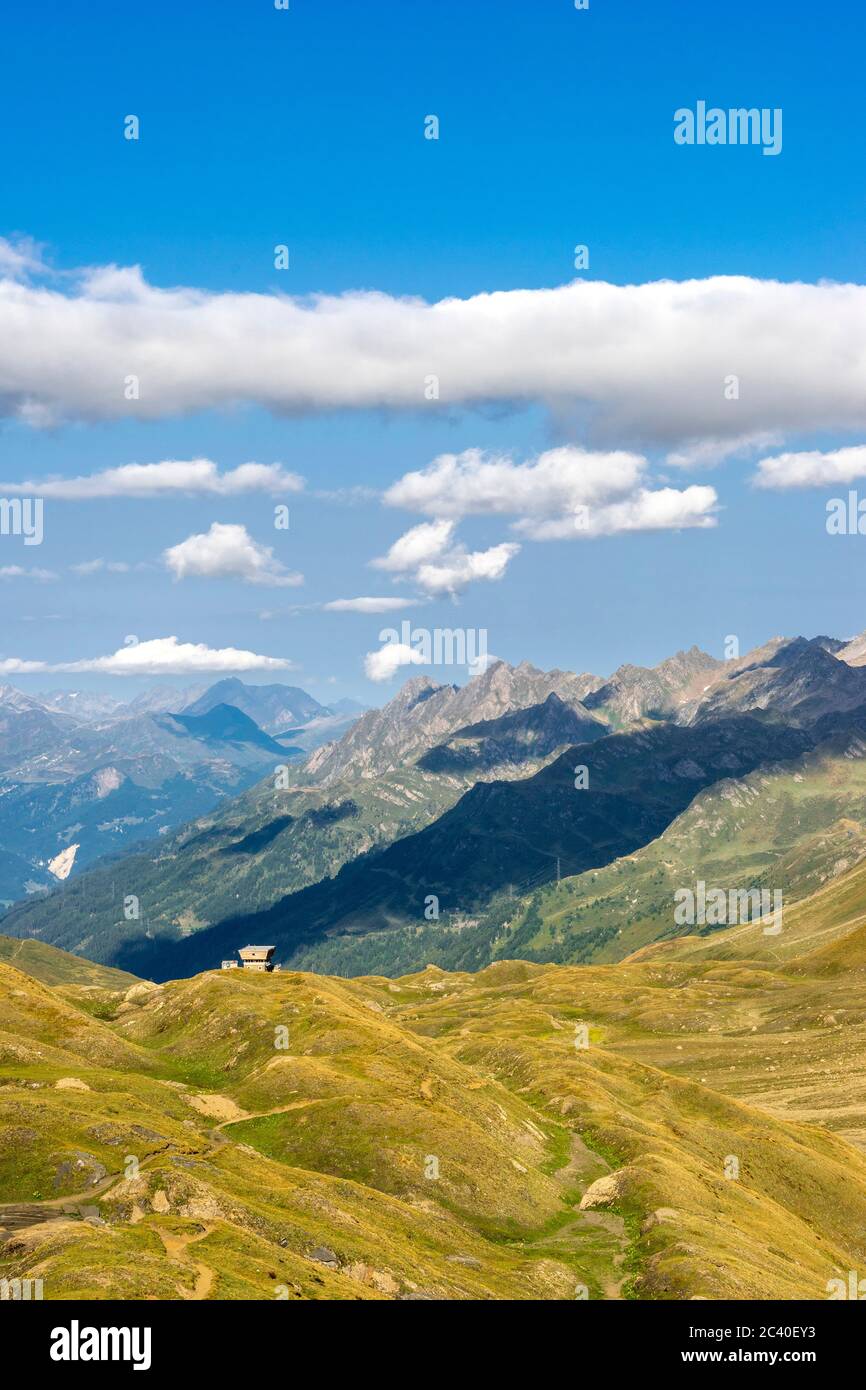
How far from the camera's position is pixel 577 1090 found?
551 ft

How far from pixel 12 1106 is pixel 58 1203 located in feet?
62.9

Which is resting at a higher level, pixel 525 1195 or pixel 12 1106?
pixel 12 1106

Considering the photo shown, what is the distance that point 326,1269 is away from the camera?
254 ft

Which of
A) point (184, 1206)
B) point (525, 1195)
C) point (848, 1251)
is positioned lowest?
point (848, 1251)

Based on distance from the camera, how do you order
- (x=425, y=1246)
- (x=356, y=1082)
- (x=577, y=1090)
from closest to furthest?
1. (x=425, y=1246)
2. (x=356, y=1082)
3. (x=577, y=1090)

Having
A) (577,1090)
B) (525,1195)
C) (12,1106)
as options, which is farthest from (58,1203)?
(577,1090)
